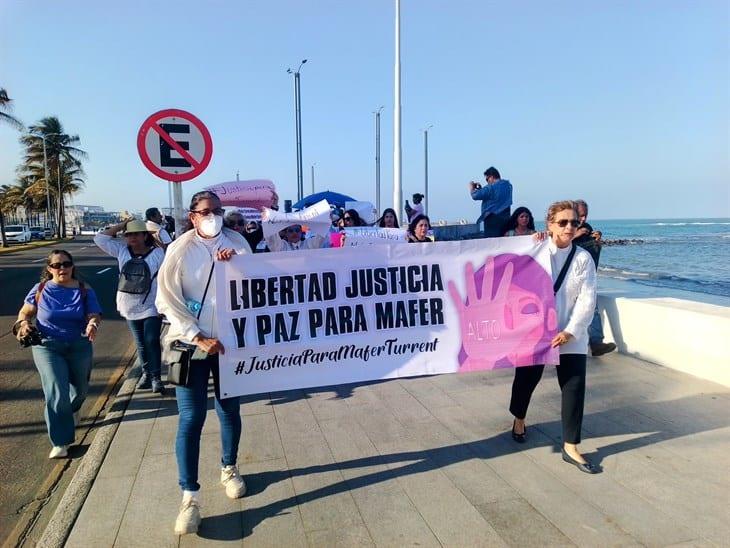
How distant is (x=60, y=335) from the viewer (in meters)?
4.17

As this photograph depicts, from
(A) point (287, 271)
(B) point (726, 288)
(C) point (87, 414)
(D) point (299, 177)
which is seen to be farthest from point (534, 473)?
(D) point (299, 177)

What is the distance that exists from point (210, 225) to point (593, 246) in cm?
480

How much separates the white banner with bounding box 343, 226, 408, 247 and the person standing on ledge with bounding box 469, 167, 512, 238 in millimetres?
1862

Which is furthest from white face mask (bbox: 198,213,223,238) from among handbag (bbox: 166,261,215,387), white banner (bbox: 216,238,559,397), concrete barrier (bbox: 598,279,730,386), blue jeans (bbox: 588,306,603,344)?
blue jeans (bbox: 588,306,603,344)

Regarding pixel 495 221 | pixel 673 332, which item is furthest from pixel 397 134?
pixel 673 332

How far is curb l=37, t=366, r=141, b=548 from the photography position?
3.00 m

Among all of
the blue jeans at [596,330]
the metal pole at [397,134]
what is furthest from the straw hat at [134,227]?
the metal pole at [397,134]

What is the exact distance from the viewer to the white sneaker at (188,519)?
2.96m

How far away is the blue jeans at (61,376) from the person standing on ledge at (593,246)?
5198 mm

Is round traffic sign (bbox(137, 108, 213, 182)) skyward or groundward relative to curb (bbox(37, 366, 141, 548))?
skyward

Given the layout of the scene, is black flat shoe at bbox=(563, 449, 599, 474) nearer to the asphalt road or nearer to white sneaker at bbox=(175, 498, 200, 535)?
white sneaker at bbox=(175, 498, 200, 535)

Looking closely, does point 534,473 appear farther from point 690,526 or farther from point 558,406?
point 558,406

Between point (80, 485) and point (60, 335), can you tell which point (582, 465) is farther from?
point (60, 335)

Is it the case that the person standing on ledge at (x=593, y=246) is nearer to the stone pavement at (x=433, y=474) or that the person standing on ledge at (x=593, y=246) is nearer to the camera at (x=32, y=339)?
the stone pavement at (x=433, y=474)
